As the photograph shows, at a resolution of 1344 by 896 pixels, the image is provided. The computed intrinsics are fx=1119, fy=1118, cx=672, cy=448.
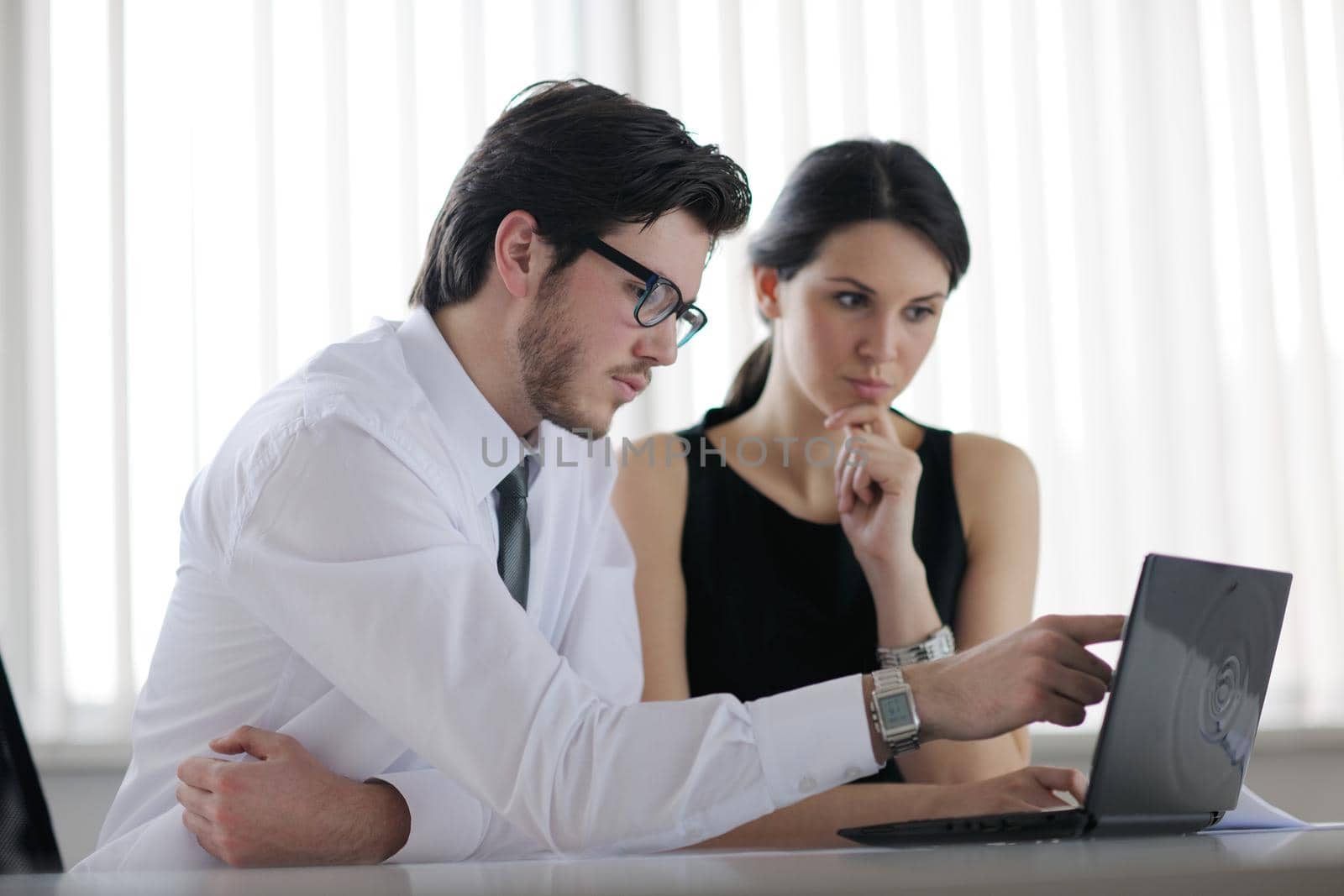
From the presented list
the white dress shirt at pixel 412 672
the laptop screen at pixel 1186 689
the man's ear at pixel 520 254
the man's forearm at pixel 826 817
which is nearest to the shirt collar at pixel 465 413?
the white dress shirt at pixel 412 672

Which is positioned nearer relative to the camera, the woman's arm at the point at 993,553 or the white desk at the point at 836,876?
the white desk at the point at 836,876

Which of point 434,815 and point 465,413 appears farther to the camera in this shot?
point 465,413

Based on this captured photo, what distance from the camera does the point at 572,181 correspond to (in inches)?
55.4

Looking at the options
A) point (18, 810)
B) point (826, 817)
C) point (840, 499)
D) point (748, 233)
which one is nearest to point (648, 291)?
point (840, 499)

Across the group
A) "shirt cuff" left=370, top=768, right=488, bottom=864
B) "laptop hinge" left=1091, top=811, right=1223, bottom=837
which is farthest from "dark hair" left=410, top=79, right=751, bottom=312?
"laptop hinge" left=1091, top=811, right=1223, bottom=837

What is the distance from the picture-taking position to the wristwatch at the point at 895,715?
97 centimetres

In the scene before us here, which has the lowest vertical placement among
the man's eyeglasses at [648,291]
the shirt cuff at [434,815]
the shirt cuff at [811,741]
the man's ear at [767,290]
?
the shirt cuff at [434,815]

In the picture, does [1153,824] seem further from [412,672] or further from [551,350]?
[551,350]

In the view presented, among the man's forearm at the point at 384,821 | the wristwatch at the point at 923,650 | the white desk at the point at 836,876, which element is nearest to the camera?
the white desk at the point at 836,876

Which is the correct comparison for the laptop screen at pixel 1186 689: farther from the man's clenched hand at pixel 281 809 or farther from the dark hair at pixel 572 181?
the dark hair at pixel 572 181

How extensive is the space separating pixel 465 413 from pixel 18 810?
607 mm

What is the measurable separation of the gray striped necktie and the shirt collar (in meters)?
0.03

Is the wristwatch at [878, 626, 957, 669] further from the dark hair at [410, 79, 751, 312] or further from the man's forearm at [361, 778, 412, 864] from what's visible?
the man's forearm at [361, 778, 412, 864]

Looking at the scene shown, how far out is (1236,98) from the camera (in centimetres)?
280
